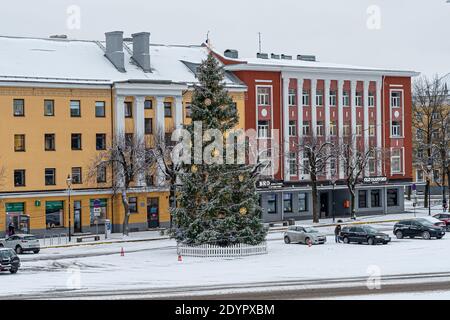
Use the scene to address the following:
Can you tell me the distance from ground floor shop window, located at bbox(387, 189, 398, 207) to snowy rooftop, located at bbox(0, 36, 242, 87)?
20107mm

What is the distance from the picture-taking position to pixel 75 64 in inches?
3034

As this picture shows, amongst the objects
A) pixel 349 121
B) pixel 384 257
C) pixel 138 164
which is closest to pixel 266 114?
pixel 349 121

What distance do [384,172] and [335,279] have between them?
5633 cm

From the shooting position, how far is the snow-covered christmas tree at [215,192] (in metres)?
52.4

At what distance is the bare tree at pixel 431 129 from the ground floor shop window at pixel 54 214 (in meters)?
37.6

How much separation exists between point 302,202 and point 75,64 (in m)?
24.6

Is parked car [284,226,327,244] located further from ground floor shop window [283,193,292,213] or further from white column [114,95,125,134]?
ground floor shop window [283,193,292,213]

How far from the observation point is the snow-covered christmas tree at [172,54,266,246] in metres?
52.4

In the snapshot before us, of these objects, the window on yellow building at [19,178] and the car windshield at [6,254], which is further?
the window on yellow building at [19,178]

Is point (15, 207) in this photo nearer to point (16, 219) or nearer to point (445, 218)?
point (16, 219)

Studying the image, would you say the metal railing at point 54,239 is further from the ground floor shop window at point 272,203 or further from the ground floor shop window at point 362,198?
the ground floor shop window at point 362,198

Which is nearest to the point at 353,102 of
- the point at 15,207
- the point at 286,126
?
the point at 286,126

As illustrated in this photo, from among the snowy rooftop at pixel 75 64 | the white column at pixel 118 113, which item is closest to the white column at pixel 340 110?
the snowy rooftop at pixel 75 64

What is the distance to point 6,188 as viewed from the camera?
70625 millimetres
